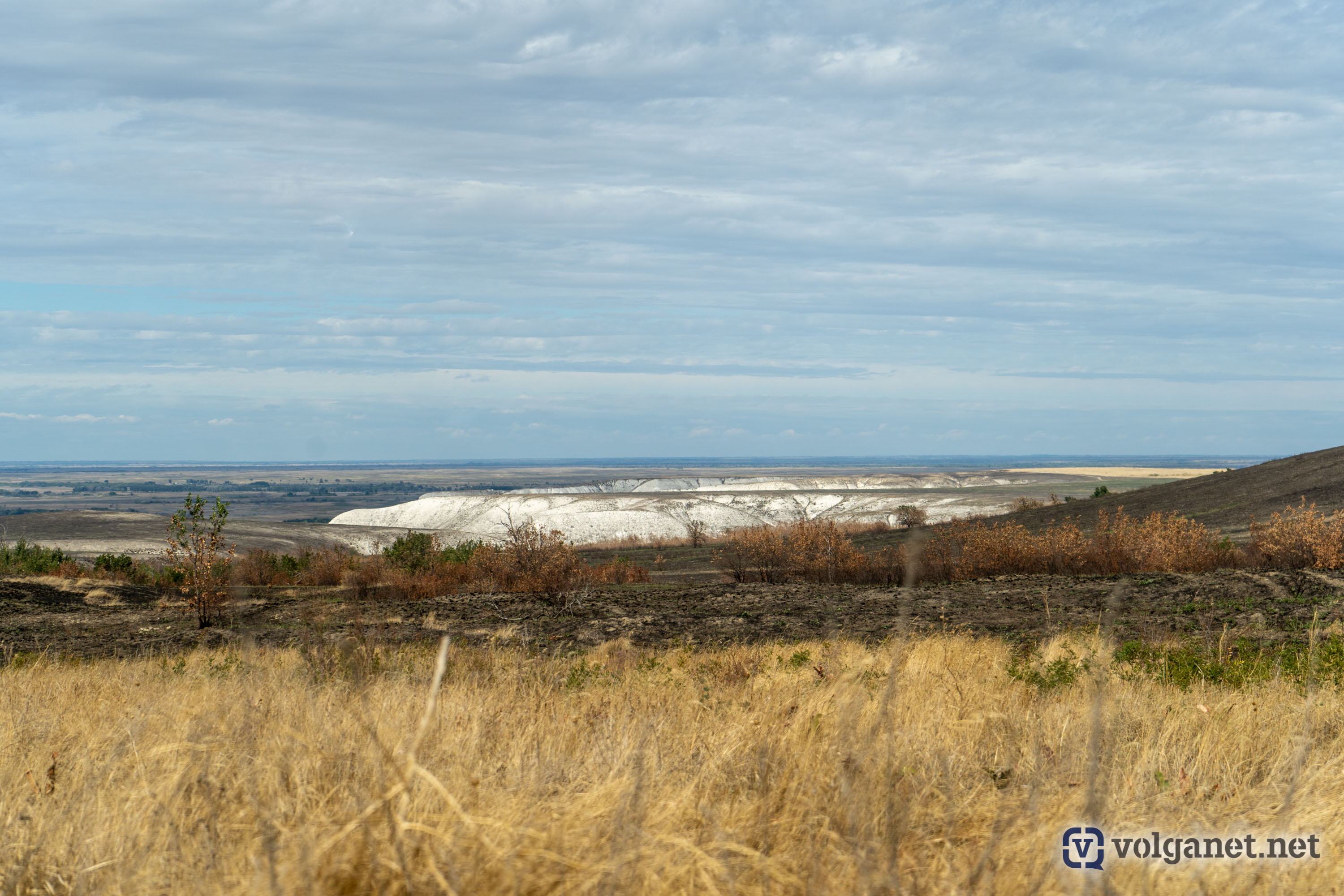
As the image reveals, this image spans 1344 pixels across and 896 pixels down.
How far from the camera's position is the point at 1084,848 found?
11.0 feet

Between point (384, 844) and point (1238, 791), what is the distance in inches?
147

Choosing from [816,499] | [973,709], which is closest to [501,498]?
[816,499]

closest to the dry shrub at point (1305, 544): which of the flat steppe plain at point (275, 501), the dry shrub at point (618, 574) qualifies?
the dry shrub at point (618, 574)

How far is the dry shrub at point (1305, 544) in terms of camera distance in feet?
64.7

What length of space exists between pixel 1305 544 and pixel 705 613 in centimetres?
1309

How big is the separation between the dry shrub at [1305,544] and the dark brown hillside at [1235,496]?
28.6 ft

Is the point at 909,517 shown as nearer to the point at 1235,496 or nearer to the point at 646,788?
the point at 1235,496

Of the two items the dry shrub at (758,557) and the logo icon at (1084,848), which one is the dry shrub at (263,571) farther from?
the logo icon at (1084,848)

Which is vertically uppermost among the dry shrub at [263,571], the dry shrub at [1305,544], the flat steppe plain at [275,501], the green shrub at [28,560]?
the dry shrub at [1305,544]

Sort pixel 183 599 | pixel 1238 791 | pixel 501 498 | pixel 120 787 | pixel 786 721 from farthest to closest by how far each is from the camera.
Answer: pixel 501 498 → pixel 183 599 → pixel 786 721 → pixel 1238 791 → pixel 120 787

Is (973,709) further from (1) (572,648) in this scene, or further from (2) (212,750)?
(1) (572,648)

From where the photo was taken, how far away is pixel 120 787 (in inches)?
154

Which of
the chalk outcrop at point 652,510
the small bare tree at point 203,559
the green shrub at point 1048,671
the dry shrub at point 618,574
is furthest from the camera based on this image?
the chalk outcrop at point 652,510

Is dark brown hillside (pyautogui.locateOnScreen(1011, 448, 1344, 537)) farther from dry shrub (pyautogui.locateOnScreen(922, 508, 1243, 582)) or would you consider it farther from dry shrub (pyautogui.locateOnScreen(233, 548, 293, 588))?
dry shrub (pyautogui.locateOnScreen(233, 548, 293, 588))
